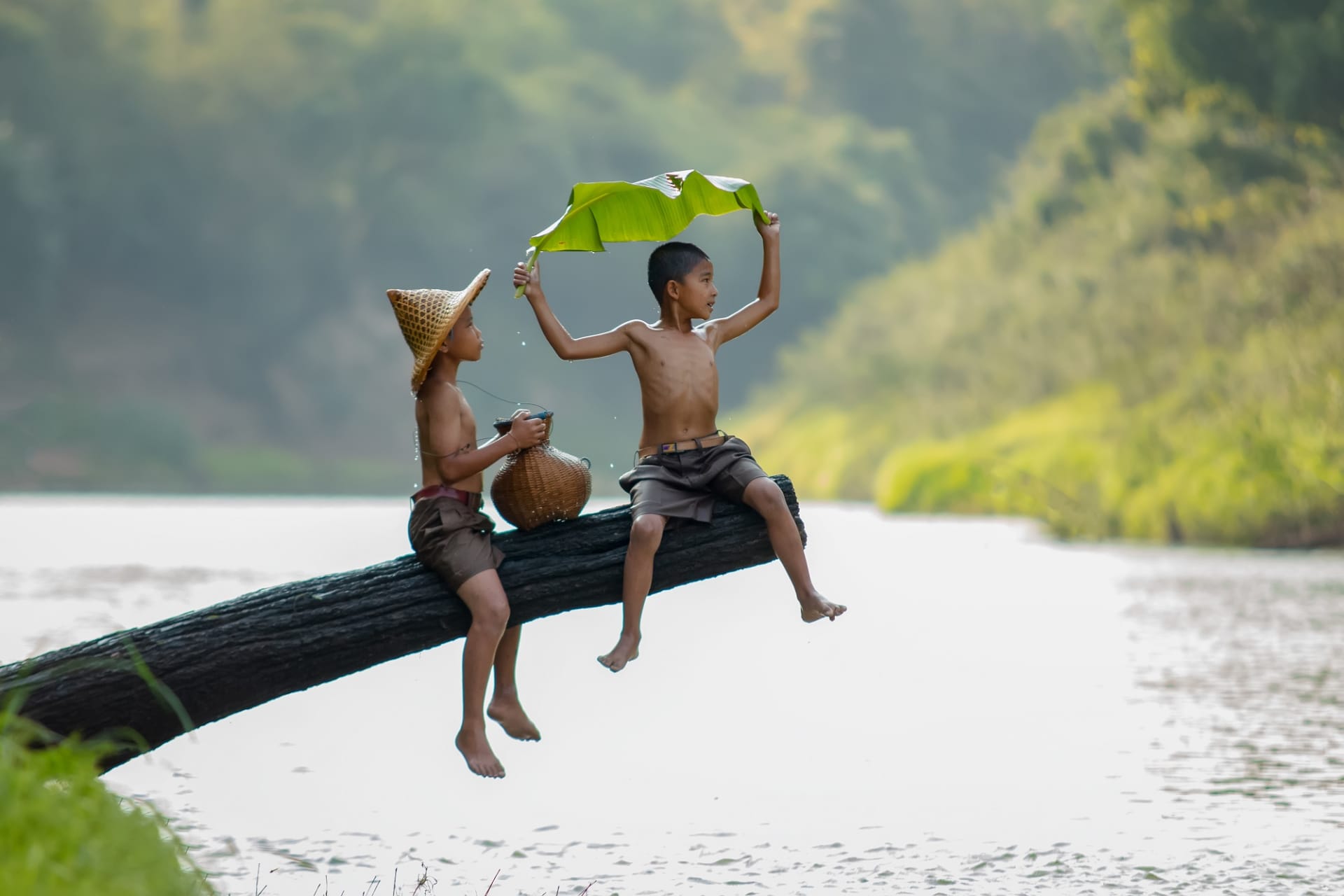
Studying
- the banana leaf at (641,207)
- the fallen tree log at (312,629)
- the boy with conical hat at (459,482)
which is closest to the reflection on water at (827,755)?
the fallen tree log at (312,629)

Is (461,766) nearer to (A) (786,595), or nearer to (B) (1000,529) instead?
(A) (786,595)

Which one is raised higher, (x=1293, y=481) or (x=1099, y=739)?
(x=1293, y=481)

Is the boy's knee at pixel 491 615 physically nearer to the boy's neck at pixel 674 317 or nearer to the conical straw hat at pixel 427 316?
the conical straw hat at pixel 427 316

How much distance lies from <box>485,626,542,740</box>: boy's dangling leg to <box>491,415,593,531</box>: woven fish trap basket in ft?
1.37

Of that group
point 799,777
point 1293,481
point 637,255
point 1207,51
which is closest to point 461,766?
point 799,777

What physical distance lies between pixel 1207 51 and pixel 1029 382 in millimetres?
11391

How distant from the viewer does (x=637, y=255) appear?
58938 millimetres

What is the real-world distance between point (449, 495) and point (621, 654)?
780 millimetres

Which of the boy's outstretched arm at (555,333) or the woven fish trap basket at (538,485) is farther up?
the boy's outstretched arm at (555,333)

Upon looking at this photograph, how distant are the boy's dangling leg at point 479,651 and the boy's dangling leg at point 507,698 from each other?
0.30 meters

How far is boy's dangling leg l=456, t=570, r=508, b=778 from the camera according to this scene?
18.4 ft

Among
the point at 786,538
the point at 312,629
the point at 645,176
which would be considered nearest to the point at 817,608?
the point at 786,538

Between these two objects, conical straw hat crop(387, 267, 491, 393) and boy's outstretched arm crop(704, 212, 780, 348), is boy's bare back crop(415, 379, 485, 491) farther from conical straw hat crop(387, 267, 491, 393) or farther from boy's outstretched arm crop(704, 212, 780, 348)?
boy's outstretched arm crop(704, 212, 780, 348)

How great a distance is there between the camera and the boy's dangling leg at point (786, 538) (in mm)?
5691
